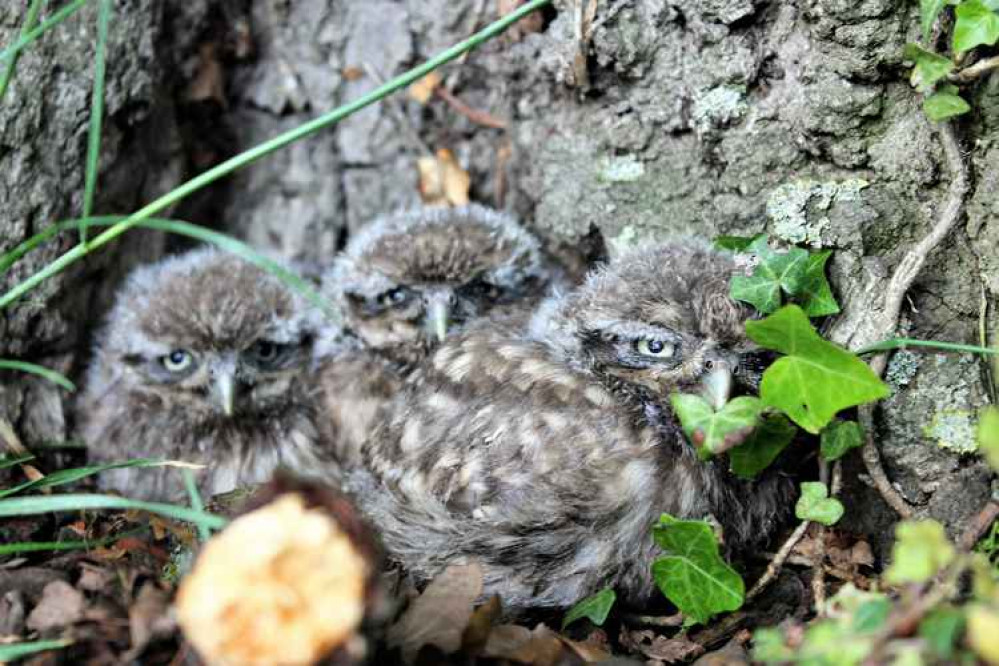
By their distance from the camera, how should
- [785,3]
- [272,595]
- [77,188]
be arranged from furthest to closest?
[77,188] < [785,3] < [272,595]

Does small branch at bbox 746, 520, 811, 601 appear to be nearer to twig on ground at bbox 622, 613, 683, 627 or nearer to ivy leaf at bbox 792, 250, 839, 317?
twig on ground at bbox 622, 613, 683, 627

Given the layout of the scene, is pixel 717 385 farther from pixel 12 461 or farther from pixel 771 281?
pixel 12 461

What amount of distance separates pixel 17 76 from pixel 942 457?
2906mm

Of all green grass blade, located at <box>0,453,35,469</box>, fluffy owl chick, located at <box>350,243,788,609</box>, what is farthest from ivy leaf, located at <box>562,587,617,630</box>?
green grass blade, located at <box>0,453,35,469</box>

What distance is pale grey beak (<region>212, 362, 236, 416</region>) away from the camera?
3.28m

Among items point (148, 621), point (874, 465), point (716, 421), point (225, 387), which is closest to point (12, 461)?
point (225, 387)

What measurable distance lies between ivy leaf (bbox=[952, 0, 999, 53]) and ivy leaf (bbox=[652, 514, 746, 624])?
126 centimetres

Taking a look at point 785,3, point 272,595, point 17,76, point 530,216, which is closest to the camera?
point 272,595

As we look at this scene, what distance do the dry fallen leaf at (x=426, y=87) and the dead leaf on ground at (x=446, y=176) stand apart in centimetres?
22

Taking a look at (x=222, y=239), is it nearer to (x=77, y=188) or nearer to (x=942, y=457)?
(x=77, y=188)

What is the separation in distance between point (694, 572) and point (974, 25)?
1415 millimetres

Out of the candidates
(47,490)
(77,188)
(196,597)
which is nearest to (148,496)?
(47,490)

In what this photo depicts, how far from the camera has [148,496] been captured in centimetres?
336

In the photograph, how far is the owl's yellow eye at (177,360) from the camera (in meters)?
3.35
